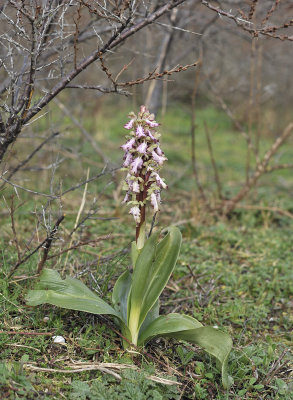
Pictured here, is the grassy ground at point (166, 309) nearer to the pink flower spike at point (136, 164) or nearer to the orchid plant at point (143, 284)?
the orchid plant at point (143, 284)

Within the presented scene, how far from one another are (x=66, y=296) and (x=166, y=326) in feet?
1.81

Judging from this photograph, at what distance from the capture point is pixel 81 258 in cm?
351

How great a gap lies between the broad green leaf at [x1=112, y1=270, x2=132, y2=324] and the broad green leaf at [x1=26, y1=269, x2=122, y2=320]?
0.33 feet

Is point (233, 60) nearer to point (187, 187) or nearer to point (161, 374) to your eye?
point (187, 187)

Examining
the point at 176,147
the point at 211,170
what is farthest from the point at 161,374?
the point at 176,147

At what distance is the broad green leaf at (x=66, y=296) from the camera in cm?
238

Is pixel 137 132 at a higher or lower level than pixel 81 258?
higher

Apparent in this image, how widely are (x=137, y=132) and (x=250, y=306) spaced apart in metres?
1.79

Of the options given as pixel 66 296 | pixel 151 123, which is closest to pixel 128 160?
pixel 151 123

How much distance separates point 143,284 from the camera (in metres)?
2.39

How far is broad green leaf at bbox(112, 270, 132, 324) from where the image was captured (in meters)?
2.62

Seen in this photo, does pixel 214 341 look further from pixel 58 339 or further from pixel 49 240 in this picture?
pixel 49 240

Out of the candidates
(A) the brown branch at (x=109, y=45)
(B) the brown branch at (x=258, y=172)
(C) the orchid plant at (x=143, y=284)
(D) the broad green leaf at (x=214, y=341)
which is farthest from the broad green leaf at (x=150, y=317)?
(B) the brown branch at (x=258, y=172)

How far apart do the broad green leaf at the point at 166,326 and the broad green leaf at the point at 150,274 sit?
56mm
